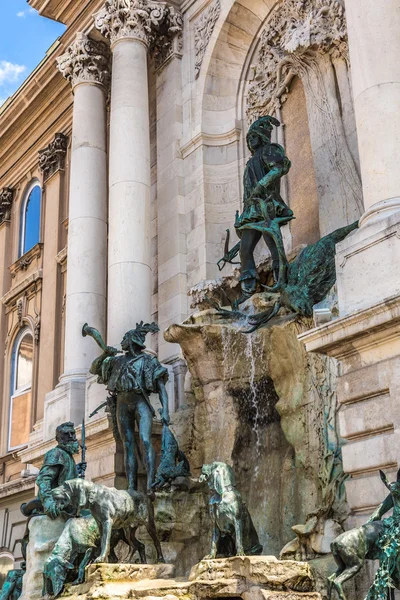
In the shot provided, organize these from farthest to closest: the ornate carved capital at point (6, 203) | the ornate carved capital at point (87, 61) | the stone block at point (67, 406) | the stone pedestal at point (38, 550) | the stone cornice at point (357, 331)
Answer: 1. the ornate carved capital at point (6, 203)
2. the ornate carved capital at point (87, 61)
3. the stone block at point (67, 406)
4. the stone pedestal at point (38, 550)
5. the stone cornice at point (357, 331)

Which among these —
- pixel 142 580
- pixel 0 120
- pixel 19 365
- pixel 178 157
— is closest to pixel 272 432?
pixel 142 580

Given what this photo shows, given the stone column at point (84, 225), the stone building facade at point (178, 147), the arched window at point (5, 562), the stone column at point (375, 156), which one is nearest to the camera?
the stone column at point (375, 156)

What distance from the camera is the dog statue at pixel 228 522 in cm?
851

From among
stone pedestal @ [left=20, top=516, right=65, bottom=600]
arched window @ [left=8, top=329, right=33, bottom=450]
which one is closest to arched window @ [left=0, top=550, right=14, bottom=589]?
arched window @ [left=8, top=329, right=33, bottom=450]

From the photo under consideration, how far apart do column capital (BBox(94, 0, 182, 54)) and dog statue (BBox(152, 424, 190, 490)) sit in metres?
8.62

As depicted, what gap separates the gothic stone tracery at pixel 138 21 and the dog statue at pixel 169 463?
28.3ft

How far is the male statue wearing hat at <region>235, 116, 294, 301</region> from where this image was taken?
12320 millimetres

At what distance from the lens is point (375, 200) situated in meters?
9.54

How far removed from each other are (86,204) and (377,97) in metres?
8.22

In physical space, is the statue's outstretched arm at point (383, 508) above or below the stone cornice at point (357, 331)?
below

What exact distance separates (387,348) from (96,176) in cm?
1031

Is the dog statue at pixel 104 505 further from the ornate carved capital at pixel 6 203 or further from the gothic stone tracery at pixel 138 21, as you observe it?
the ornate carved capital at pixel 6 203

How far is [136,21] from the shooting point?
1648 cm

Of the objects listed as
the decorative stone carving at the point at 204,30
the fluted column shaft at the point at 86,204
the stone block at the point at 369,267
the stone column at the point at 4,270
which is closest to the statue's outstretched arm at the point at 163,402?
the stone block at the point at 369,267
